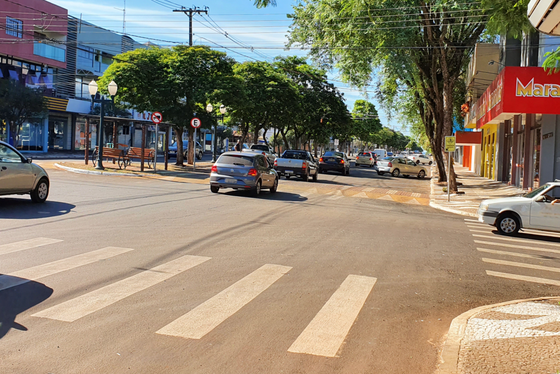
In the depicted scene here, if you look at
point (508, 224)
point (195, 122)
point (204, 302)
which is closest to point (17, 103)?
point (195, 122)

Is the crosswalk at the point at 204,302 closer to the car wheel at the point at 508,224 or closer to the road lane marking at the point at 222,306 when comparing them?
the road lane marking at the point at 222,306

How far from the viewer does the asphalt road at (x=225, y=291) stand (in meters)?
4.57

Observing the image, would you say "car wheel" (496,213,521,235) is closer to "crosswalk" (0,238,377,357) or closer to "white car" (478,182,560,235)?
"white car" (478,182,560,235)

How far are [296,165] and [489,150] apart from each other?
19.3 m

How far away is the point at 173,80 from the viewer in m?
30.1

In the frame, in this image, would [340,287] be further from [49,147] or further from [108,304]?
[49,147]

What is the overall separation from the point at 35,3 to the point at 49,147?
12384 mm

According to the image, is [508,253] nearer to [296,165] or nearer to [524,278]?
[524,278]

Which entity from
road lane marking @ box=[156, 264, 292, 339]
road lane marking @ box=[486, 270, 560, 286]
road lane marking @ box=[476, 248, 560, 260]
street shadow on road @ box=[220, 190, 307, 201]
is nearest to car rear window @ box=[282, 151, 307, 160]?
street shadow on road @ box=[220, 190, 307, 201]

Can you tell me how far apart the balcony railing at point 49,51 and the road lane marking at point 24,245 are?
4007 cm

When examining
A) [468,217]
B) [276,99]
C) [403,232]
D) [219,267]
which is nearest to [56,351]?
[219,267]

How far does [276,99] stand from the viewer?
155 feet

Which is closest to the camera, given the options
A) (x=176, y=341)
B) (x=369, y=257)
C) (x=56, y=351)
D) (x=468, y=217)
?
(x=56, y=351)

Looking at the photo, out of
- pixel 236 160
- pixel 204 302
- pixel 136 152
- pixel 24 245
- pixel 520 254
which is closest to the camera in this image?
pixel 204 302
